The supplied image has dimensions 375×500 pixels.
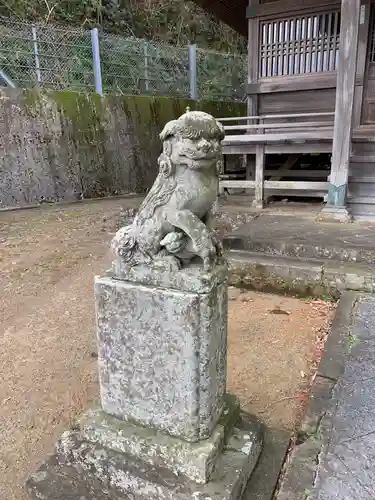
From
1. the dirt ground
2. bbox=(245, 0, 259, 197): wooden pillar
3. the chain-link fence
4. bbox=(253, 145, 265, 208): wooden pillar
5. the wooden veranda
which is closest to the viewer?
the dirt ground

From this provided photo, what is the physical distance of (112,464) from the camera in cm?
188

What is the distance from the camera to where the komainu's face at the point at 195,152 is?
5.29 ft

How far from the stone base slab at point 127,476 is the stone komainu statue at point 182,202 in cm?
93

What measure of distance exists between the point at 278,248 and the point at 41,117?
6.97 metres

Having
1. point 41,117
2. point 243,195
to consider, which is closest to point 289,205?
point 243,195

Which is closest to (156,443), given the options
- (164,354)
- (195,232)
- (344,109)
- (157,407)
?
(157,407)

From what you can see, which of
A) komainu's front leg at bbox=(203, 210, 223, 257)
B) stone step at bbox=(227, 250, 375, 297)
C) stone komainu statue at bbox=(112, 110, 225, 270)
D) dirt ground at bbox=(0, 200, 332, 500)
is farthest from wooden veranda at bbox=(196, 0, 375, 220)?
stone komainu statue at bbox=(112, 110, 225, 270)

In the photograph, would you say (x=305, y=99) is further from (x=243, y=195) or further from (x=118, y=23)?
(x=118, y=23)

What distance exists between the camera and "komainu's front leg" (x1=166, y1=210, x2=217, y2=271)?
170cm

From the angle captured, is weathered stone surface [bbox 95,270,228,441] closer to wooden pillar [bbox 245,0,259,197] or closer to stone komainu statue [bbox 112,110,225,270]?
stone komainu statue [bbox 112,110,225,270]

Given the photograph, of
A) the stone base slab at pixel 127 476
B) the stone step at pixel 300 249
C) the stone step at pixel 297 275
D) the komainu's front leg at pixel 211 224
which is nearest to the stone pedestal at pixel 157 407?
the stone base slab at pixel 127 476

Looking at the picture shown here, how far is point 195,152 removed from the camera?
1616mm

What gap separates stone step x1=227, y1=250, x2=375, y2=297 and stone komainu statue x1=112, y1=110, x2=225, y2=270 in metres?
2.82

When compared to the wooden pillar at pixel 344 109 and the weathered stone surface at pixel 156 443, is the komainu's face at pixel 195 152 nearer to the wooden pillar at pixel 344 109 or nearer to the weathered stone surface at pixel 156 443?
the weathered stone surface at pixel 156 443
